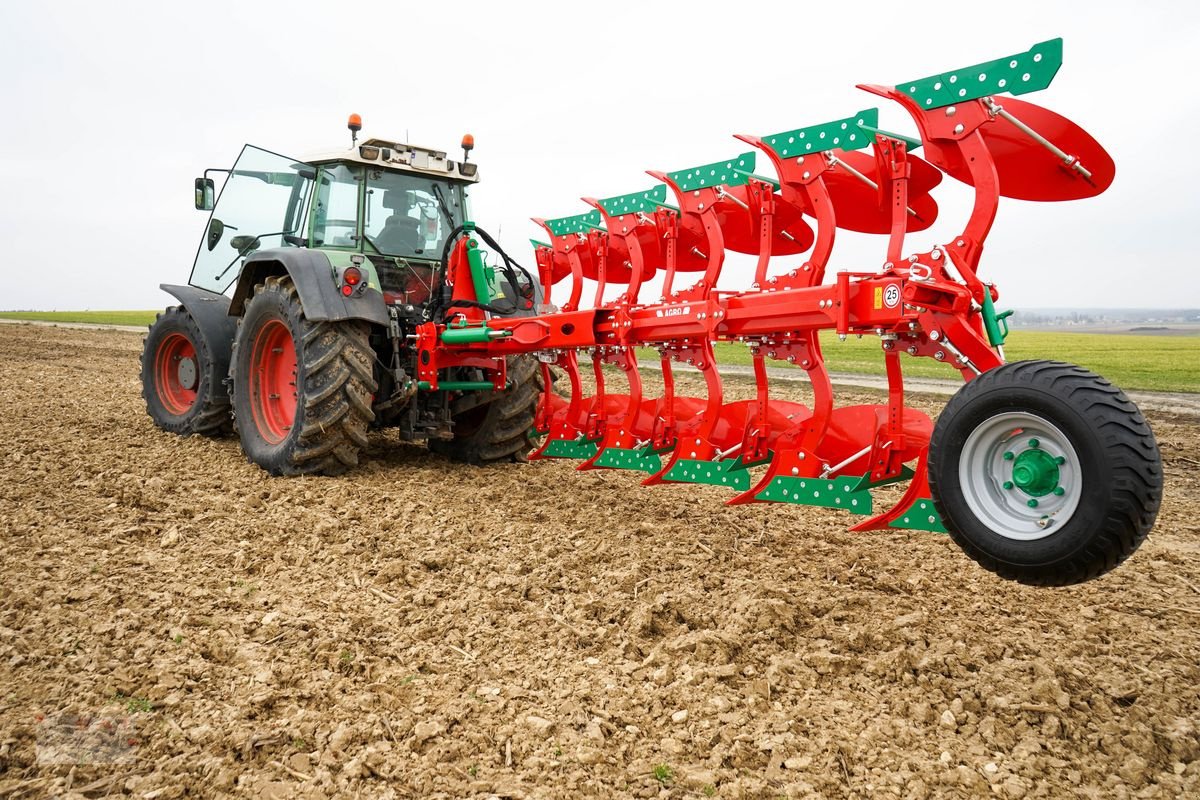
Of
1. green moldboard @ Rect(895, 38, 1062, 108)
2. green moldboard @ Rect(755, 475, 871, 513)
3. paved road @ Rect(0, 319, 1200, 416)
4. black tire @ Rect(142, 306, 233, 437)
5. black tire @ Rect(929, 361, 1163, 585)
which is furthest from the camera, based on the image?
paved road @ Rect(0, 319, 1200, 416)

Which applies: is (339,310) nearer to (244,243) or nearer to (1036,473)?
(244,243)

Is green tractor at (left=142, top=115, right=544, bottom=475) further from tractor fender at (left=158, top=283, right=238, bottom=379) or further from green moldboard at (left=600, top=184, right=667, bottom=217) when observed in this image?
green moldboard at (left=600, top=184, right=667, bottom=217)

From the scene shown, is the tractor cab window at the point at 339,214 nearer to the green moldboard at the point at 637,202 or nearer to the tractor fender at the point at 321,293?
the tractor fender at the point at 321,293

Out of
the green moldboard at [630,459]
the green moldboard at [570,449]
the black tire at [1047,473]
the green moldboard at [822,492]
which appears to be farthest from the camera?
the green moldboard at [570,449]

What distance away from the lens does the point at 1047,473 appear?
2717 mm

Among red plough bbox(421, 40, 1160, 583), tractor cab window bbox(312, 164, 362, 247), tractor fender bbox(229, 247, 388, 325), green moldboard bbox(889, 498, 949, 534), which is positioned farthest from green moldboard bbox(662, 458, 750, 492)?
tractor cab window bbox(312, 164, 362, 247)

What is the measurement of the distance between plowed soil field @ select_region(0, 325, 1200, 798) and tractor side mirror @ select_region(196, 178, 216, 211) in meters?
2.47

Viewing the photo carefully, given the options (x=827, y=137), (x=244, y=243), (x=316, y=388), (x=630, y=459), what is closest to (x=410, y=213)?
(x=244, y=243)

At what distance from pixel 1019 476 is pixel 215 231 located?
6041 mm

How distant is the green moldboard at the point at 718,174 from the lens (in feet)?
14.3

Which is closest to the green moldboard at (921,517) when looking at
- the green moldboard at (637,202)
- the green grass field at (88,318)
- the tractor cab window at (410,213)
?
the green moldboard at (637,202)

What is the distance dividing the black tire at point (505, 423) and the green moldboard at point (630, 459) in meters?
1.08

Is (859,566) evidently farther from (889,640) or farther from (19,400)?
(19,400)

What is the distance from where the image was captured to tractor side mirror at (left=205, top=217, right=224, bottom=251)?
262 inches
